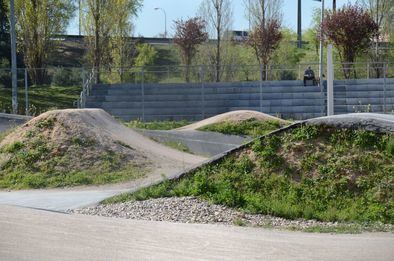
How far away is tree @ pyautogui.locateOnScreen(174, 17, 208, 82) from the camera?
159 ft

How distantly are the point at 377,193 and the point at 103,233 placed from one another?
5.07 meters

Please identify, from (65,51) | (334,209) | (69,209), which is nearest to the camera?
(334,209)

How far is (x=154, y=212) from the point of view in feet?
39.4

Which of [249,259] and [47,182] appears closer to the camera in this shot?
[249,259]

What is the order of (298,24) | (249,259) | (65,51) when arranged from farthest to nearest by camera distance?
(298,24) → (65,51) → (249,259)

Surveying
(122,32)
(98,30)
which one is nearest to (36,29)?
(98,30)

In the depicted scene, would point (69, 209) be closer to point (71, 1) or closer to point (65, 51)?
point (71, 1)

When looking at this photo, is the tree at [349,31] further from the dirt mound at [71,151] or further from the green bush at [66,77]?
the dirt mound at [71,151]

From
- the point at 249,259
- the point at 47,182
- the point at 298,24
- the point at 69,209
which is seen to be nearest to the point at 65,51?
the point at 298,24

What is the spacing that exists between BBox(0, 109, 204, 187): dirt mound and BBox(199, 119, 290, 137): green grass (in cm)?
607

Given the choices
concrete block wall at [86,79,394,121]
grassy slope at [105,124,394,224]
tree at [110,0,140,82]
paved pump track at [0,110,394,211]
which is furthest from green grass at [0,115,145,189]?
tree at [110,0,140,82]

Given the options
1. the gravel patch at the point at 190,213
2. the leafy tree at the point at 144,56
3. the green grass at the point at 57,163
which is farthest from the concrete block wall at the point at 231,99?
the gravel patch at the point at 190,213

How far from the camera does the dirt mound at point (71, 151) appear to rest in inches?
687

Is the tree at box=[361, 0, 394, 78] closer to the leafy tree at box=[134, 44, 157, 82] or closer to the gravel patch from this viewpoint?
the leafy tree at box=[134, 44, 157, 82]
